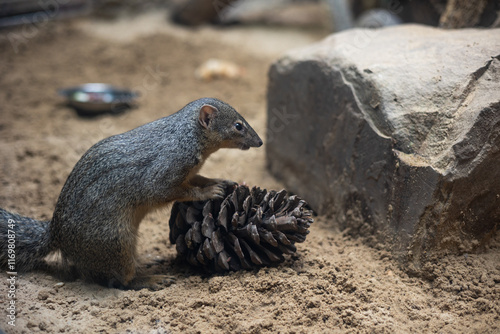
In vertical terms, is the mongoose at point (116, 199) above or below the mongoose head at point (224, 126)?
below

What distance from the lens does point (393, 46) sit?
3.49 metres

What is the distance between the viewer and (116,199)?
291 centimetres

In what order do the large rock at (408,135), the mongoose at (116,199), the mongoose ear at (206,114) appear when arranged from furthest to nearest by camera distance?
the mongoose ear at (206,114), the mongoose at (116,199), the large rock at (408,135)

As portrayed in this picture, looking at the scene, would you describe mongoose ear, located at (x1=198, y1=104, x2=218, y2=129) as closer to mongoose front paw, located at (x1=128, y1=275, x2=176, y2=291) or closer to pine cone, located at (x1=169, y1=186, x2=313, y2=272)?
pine cone, located at (x1=169, y1=186, x2=313, y2=272)

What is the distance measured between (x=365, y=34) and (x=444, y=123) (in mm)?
1422

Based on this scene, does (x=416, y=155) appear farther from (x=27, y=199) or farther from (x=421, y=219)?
(x=27, y=199)

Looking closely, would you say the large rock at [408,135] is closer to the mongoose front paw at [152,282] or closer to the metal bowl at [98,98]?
the mongoose front paw at [152,282]

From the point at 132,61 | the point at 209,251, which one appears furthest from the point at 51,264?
the point at 132,61

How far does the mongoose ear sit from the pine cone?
1.82 feet

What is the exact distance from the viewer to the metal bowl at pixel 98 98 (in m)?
6.13

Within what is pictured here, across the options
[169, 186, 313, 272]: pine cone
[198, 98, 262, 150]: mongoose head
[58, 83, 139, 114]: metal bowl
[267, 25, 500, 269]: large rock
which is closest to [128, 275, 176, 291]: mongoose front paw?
[169, 186, 313, 272]: pine cone

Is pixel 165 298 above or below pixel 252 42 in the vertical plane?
below

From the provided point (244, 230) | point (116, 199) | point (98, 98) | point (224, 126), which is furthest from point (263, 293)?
point (98, 98)

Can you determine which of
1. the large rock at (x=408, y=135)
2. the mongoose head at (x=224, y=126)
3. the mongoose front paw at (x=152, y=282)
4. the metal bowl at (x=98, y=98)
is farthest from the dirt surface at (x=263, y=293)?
the metal bowl at (x=98, y=98)
